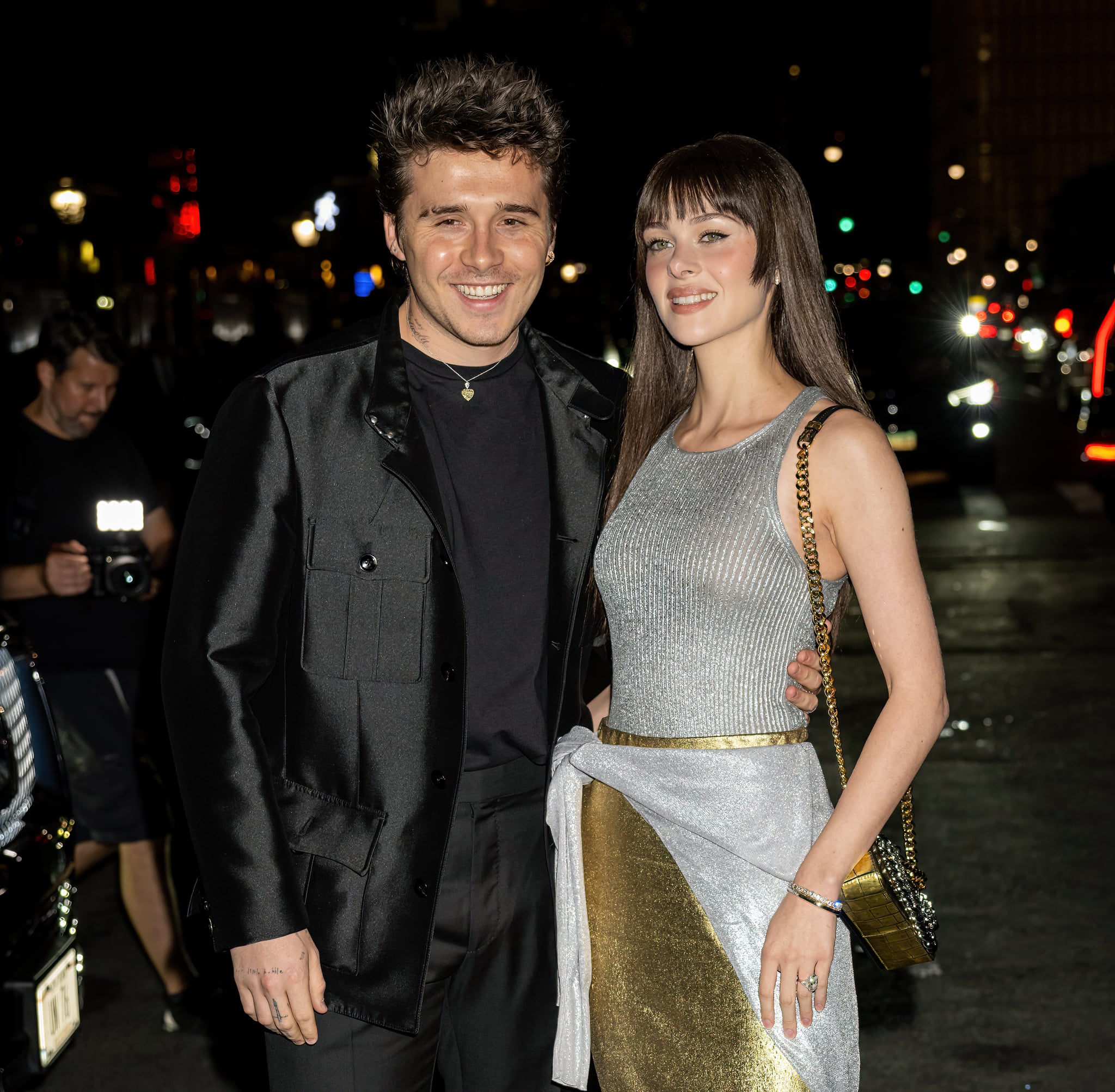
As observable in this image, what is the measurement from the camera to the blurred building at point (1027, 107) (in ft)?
534

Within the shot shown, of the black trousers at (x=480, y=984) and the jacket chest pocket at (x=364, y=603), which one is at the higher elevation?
the jacket chest pocket at (x=364, y=603)

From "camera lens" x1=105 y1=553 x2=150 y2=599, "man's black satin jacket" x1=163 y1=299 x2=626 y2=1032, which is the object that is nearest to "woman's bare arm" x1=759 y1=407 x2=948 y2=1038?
"man's black satin jacket" x1=163 y1=299 x2=626 y2=1032

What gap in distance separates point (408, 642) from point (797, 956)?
2.97 feet

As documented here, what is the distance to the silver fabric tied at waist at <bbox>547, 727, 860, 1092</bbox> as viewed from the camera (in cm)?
250

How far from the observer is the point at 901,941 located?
248 centimetres

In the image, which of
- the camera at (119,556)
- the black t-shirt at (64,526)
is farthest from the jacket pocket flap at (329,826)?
the black t-shirt at (64,526)

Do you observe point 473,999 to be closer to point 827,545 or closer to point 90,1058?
point 827,545

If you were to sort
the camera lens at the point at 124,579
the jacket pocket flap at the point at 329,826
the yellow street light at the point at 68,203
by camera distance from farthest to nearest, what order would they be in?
the yellow street light at the point at 68,203 → the camera lens at the point at 124,579 → the jacket pocket flap at the point at 329,826

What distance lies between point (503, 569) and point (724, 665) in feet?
1.60

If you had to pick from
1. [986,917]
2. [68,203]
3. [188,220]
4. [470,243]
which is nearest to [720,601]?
[470,243]

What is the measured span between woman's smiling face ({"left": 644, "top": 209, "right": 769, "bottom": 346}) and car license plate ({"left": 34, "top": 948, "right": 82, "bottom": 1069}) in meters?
1.99

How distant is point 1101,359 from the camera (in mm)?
14938

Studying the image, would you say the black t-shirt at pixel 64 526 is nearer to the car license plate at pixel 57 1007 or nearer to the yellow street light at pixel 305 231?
the car license plate at pixel 57 1007

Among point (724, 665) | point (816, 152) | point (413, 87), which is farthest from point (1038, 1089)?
point (816, 152)
